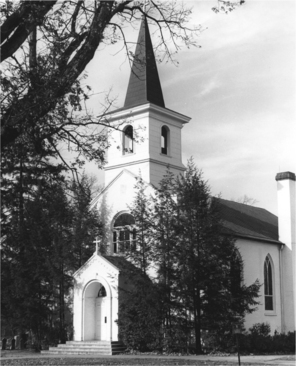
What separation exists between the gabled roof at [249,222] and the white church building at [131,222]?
87 mm

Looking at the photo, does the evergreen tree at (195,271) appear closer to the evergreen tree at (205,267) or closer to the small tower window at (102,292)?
the evergreen tree at (205,267)

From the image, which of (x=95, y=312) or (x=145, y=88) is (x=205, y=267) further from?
(x=145, y=88)

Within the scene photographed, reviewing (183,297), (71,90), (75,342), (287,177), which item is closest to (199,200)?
(183,297)

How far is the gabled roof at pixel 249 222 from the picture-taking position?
107ft

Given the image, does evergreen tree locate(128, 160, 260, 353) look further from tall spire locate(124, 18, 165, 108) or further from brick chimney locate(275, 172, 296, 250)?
brick chimney locate(275, 172, 296, 250)

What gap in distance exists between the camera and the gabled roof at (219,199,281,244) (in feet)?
107

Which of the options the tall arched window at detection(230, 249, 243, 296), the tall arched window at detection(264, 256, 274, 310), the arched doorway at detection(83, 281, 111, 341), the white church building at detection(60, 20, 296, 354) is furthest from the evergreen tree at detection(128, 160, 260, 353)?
the tall arched window at detection(264, 256, 274, 310)

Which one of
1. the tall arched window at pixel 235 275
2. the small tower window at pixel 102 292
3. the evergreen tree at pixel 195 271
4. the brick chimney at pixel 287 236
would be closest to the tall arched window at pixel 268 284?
the brick chimney at pixel 287 236

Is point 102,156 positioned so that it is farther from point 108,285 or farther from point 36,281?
point 36,281

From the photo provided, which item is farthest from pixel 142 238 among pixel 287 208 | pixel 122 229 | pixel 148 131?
pixel 287 208

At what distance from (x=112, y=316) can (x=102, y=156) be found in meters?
15.9

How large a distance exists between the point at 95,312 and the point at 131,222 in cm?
508

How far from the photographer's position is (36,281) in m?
30.5

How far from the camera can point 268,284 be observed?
3412cm
